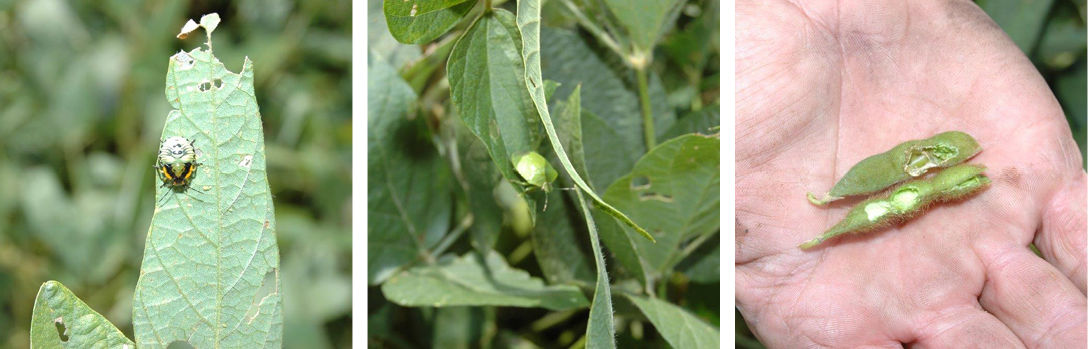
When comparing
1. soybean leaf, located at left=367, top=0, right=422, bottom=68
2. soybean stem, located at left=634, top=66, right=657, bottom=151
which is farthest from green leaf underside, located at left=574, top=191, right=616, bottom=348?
soybean leaf, located at left=367, top=0, right=422, bottom=68

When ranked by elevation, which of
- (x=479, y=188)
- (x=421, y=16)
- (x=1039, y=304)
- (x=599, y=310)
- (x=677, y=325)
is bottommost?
(x=1039, y=304)

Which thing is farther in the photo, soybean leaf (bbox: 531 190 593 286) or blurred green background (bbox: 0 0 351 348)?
blurred green background (bbox: 0 0 351 348)

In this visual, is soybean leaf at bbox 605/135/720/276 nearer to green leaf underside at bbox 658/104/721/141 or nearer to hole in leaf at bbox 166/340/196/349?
green leaf underside at bbox 658/104/721/141

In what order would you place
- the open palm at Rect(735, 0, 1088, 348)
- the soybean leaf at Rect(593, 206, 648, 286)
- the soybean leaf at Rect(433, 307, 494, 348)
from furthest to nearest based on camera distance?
1. the soybean leaf at Rect(433, 307, 494, 348)
2. the open palm at Rect(735, 0, 1088, 348)
3. the soybean leaf at Rect(593, 206, 648, 286)

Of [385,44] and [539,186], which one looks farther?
[385,44]

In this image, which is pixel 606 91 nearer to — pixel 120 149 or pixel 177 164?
pixel 177 164

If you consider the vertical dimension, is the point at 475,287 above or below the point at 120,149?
below

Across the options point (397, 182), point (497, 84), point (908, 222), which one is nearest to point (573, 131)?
point (497, 84)
